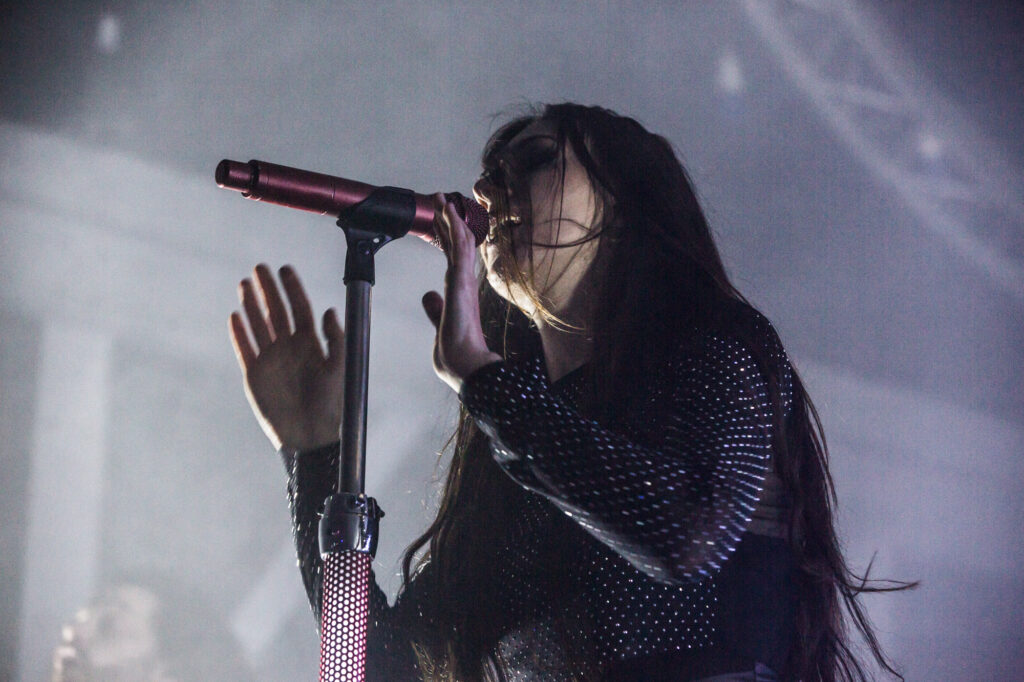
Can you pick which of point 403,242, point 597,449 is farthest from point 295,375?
point 403,242

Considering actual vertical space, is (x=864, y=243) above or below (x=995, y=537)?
above

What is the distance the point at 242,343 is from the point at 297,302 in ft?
0.28

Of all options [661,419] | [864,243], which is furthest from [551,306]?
[864,243]

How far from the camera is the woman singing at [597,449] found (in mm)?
726

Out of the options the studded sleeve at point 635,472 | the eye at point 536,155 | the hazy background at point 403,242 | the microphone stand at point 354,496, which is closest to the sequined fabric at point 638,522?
the studded sleeve at point 635,472

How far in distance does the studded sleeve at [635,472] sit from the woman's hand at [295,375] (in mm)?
352

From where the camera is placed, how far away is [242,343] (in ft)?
3.52

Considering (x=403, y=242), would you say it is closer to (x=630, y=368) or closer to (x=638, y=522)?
(x=630, y=368)

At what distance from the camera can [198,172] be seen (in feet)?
7.53

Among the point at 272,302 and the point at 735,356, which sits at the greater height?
the point at 272,302

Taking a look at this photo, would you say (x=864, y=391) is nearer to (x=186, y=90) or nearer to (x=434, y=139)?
(x=434, y=139)

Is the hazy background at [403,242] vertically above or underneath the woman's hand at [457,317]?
above

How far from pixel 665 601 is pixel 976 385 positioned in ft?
5.32

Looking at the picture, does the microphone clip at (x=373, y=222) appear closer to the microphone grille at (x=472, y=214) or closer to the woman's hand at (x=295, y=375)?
the microphone grille at (x=472, y=214)
